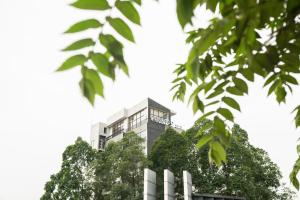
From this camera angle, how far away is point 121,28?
1348mm

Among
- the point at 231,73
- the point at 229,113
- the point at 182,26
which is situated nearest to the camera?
the point at 182,26

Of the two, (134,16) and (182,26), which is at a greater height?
(134,16)

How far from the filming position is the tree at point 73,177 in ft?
114

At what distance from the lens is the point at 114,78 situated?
1.28 meters

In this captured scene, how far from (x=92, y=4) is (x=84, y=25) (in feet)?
0.25

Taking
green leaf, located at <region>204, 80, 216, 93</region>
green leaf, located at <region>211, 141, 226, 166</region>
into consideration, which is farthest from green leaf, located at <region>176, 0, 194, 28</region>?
green leaf, located at <region>211, 141, 226, 166</region>

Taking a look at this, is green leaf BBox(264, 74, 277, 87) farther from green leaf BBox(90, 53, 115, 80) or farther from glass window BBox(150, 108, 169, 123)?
glass window BBox(150, 108, 169, 123)

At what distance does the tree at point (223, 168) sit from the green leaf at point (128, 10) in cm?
3282

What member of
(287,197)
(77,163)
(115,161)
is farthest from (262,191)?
(77,163)

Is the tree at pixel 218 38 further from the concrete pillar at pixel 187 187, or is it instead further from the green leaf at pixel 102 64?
the concrete pillar at pixel 187 187

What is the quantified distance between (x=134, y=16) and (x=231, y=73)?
0.62 meters

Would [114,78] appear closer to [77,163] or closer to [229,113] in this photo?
[229,113]

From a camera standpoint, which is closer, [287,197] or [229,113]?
[229,113]

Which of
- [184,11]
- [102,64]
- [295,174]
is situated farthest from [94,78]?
[295,174]
